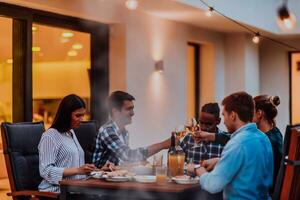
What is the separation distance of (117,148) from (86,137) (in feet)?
2.19

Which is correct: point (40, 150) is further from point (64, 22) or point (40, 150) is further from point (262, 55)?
point (262, 55)

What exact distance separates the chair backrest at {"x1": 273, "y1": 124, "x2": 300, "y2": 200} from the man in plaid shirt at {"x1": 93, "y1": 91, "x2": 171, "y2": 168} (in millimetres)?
873

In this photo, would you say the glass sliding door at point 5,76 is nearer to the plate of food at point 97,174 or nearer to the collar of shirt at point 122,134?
the collar of shirt at point 122,134

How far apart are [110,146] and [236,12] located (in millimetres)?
3664

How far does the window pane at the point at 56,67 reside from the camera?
211 inches

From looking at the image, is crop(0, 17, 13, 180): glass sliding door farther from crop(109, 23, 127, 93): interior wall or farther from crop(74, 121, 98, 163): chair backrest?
crop(109, 23, 127, 93): interior wall

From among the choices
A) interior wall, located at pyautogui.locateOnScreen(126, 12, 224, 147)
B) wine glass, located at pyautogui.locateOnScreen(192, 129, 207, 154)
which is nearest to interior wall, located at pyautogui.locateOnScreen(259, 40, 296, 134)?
interior wall, located at pyautogui.locateOnScreen(126, 12, 224, 147)

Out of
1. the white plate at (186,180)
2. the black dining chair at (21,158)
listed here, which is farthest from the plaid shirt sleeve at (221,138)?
the black dining chair at (21,158)

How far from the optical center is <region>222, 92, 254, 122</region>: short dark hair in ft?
9.62

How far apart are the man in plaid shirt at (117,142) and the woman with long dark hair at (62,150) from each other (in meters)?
0.14

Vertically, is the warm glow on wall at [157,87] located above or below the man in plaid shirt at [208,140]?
above

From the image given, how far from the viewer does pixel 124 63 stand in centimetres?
603

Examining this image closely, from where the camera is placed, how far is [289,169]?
302 cm

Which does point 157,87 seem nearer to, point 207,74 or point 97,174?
point 207,74
